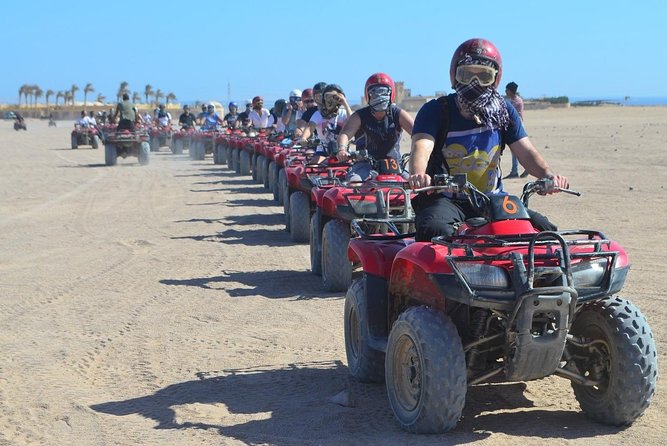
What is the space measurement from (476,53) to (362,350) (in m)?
1.82

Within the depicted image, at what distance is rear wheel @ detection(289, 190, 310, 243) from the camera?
12414mm

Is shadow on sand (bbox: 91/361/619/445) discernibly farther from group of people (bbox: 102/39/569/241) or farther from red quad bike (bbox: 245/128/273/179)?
red quad bike (bbox: 245/128/273/179)

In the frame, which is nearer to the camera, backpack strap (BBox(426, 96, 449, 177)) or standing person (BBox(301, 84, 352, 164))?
backpack strap (BBox(426, 96, 449, 177))

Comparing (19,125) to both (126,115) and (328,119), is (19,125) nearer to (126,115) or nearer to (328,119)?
(126,115)

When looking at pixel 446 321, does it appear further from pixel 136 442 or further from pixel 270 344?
pixel 270 344

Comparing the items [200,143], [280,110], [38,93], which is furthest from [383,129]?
[38,93]

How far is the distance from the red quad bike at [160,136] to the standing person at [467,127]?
33.4 meters

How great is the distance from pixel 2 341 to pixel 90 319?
865 millimetres

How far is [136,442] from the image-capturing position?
205 inches

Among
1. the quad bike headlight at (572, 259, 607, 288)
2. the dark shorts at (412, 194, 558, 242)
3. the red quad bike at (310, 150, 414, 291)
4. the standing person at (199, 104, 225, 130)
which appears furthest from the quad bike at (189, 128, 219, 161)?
the quad bike headlight at (572, 259, 607, 288)

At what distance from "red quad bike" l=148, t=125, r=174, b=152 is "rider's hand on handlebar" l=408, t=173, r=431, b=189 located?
111 feet

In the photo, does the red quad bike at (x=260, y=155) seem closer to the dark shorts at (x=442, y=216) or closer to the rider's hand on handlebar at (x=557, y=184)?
the dark shorts at (x=442, y=216)

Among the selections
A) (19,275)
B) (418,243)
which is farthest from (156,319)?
(418,243)

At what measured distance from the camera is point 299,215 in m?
12.4
